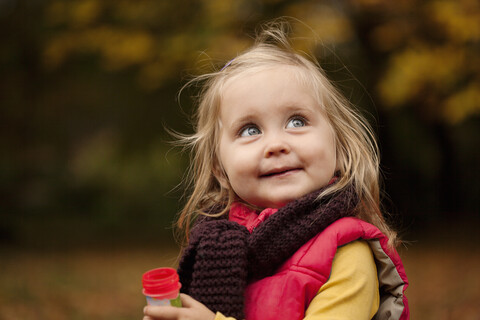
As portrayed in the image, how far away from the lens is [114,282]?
20.9 ft

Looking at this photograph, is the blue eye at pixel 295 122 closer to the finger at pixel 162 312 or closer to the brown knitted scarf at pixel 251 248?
the brown knitted scarf at pixel 251 248

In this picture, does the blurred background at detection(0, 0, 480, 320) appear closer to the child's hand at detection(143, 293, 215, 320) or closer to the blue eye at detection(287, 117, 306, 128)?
the blue eye at detection(287, 117, 306, 128)

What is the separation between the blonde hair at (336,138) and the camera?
198cm

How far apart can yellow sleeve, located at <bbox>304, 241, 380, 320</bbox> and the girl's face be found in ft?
0.91

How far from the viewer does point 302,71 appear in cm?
201

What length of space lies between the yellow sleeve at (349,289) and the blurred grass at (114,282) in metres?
3.34

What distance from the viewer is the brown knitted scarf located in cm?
172

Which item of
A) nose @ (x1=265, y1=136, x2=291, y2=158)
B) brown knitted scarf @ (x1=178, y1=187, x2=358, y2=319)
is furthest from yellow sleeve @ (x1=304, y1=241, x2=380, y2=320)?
nose @ (x1=265, y1=136, x2=291, y2=158)

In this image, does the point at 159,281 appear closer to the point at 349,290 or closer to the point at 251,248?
the point at 251,248

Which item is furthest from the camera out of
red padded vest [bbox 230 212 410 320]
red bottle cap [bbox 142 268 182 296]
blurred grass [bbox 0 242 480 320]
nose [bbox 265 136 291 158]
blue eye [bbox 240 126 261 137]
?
blurred grass [bbox 0 242 480 320]

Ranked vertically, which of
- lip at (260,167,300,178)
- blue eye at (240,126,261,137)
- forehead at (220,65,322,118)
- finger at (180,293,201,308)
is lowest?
finger at (180,293,201,308)

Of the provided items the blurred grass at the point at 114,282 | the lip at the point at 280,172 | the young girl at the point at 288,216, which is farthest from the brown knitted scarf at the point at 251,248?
the blurred grass at the point at 114,282

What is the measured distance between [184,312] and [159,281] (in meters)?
0.14

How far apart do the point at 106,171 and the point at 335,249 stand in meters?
7.19
